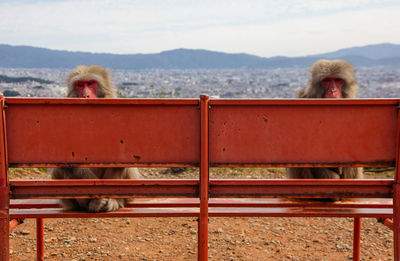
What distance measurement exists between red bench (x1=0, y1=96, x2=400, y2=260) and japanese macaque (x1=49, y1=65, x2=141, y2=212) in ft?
2.38

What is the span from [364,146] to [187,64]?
10014cm

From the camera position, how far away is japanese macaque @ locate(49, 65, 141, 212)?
2754 millimetres

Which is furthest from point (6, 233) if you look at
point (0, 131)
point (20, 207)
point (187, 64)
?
point (187, 64)

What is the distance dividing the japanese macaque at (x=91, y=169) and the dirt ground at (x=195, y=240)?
0.77 m

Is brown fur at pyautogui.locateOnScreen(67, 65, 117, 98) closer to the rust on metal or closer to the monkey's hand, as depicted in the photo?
the monkey's hand

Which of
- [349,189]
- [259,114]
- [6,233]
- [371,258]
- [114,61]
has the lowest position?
[371,258]

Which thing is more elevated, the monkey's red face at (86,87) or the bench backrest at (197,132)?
the monkey's red face at (86,87)

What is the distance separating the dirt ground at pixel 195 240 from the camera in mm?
3430

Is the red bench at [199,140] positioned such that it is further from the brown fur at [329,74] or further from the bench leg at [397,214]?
the brown fur at [329,74]

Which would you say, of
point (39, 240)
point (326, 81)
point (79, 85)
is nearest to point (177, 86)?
point (326, 81)

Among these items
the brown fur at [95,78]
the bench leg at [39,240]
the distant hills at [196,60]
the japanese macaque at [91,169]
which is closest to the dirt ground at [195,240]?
the bench leg at [39,240]

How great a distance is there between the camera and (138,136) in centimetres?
196

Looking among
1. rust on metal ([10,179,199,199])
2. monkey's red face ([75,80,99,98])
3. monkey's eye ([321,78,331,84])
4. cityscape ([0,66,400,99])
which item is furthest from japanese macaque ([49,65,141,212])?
monkey's eye ([321,78,331,84])

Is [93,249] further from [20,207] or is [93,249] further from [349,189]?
[349,189]
